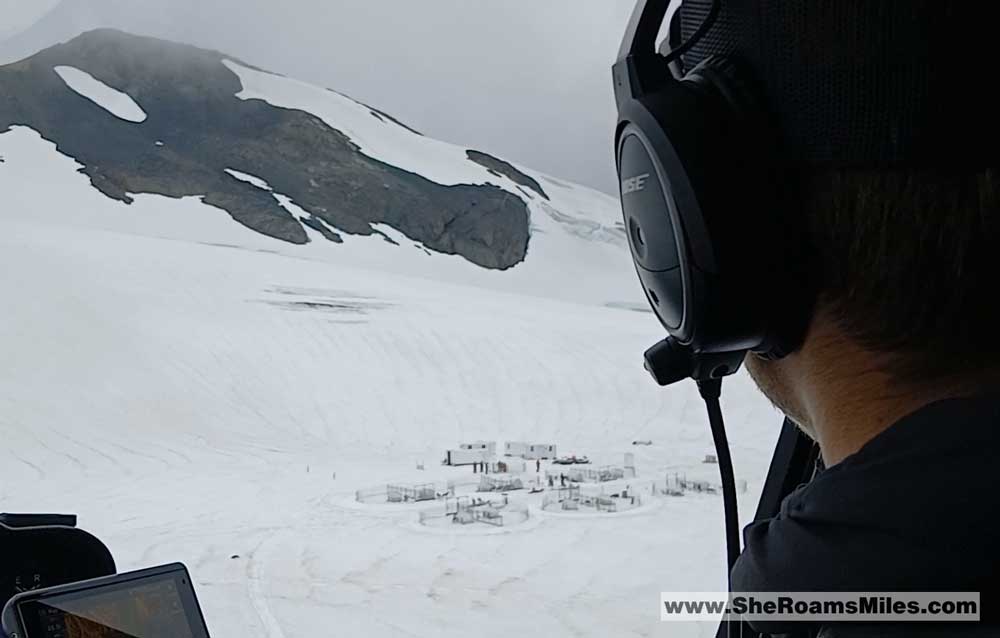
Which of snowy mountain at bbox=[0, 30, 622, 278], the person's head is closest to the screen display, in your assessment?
the person's head

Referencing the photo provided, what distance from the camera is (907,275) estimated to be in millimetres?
454

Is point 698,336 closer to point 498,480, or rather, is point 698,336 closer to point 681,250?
point 681,250

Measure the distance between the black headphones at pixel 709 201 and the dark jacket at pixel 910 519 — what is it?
9cm

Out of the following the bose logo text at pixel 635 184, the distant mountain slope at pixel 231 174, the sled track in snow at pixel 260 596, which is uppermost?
the distant mountain slope at pixel 231 174

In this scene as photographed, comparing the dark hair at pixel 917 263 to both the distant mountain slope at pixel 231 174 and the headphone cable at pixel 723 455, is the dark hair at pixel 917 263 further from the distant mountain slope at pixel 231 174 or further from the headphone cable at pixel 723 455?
the distant mountain slope at pixel 231 174

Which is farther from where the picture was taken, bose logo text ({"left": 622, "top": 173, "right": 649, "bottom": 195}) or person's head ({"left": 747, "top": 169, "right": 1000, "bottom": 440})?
bose logo text ({"left": 622, "top": 173, "right": 649, "bottom": 195})

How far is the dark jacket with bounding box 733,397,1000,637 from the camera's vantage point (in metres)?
0.40

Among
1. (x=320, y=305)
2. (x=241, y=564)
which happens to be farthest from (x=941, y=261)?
(x=320, y=305)

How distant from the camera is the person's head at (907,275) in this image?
1.46 ft

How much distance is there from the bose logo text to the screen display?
0.78 meters

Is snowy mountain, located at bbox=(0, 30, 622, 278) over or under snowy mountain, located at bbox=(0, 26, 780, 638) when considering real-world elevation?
over

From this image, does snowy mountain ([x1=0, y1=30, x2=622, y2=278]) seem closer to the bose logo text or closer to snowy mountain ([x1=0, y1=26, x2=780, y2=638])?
snowy mountain ([x1=0, y1=26, x2=780, y2=638])

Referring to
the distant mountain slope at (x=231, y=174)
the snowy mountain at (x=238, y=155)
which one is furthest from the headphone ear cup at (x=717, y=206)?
the snowy mountain at (x=238, y=155)

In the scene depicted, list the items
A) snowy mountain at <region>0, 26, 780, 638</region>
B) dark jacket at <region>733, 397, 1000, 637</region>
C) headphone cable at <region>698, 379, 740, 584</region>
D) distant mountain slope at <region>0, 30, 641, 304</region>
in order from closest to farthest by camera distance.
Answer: dark jacket at <region>733, 397, 1000, 637</region> < headphone cable at <region>698, 379, 740, 584</region> < snowy mountain at <region>0, 26, 780, 638</region> < distant mountain slope at <region>0, 30, 641, 304</region>
